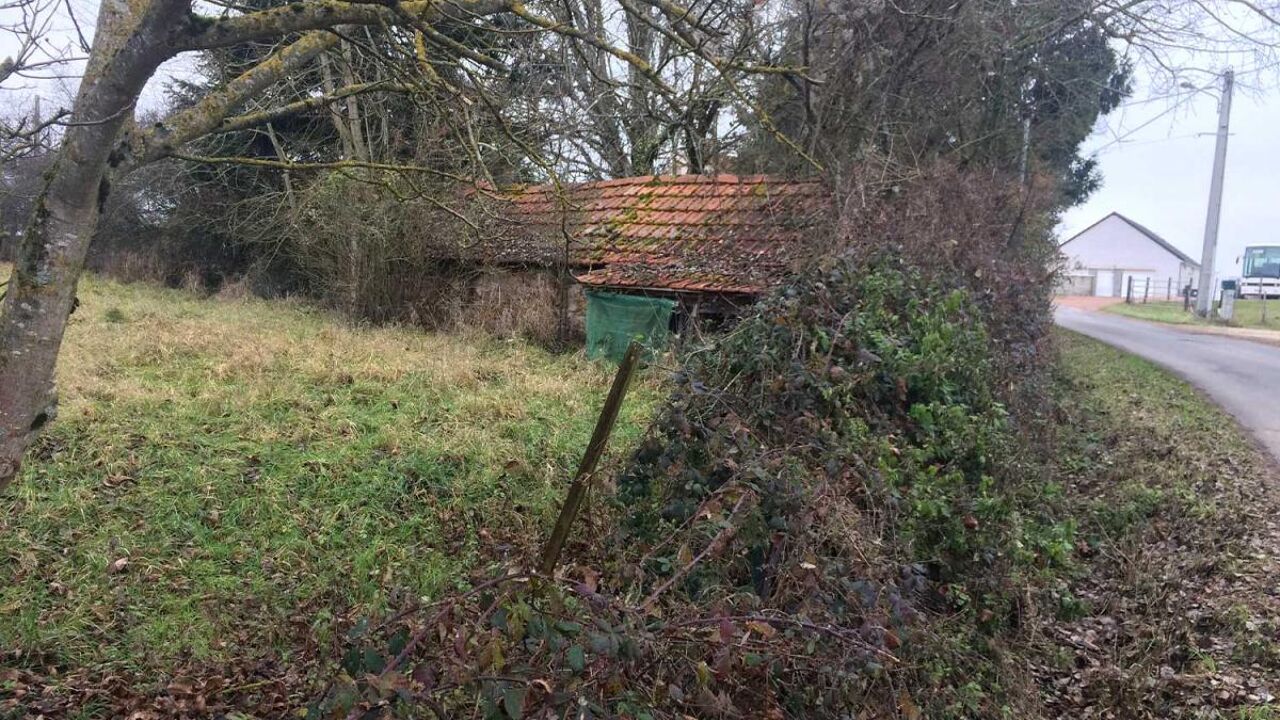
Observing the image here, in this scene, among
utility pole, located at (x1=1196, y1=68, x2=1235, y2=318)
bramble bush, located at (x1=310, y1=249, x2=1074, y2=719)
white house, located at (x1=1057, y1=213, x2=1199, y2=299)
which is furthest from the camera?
white house, located at (x1=1057, y1=213, x2=1199, y2=299)

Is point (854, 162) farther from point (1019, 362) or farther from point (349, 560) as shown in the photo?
point (349, 560)

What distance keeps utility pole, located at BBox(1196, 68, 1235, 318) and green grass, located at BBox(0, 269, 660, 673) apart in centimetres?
2344

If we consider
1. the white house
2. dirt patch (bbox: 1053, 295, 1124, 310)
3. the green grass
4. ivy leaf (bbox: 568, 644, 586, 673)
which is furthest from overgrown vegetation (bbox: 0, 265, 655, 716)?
the white house

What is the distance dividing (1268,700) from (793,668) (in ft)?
9.22

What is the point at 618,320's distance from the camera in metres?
11.2

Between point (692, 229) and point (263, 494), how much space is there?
755cm

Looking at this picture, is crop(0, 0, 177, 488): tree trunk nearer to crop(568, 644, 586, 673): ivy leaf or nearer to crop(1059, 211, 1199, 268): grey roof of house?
crop(568, 644, 586, 673): ivy leaf

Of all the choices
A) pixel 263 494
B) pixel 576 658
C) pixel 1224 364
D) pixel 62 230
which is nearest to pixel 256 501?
pixel 263 494

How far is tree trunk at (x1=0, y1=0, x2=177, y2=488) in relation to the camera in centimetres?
279

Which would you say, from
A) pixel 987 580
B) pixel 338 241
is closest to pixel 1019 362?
pixel 987 580

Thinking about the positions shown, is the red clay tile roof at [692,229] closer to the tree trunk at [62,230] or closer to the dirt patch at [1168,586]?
the dirt patch at [1168,586]

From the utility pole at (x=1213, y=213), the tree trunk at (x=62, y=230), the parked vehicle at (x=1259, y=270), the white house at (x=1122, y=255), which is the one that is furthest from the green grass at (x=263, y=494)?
the white house at (x=1122, y=255)

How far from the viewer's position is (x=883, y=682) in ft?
10.6

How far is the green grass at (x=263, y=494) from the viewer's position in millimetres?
4430
